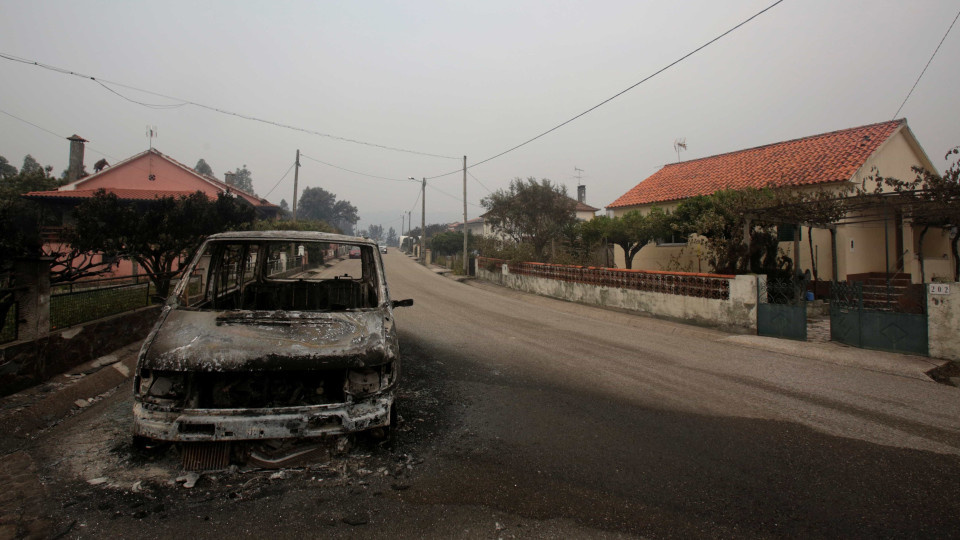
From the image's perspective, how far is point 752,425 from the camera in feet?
14.2

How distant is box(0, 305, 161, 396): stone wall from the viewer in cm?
436

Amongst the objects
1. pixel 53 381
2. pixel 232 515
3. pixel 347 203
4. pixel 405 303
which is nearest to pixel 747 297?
pixel 405 303

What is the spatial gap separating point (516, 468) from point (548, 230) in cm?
2044

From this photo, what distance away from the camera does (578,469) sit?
10.7 ft

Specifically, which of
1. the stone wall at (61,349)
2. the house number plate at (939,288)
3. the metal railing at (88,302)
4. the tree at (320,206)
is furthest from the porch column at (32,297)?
the tree at (320,206)

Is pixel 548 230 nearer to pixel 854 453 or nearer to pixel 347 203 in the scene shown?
pixel 854 453

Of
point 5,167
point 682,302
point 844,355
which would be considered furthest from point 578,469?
point 5,167

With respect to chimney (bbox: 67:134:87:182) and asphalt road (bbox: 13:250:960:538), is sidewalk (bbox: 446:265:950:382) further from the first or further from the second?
chimney (bbox: 67:134:87:182)

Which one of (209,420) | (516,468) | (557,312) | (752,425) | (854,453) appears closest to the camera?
(209,420)

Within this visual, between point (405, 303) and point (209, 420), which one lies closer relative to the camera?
point (209, 420)

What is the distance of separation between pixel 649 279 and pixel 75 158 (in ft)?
110

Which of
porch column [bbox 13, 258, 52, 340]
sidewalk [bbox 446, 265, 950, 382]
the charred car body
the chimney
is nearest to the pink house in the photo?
the chimney

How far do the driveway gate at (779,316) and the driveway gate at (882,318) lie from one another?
0.59 meters

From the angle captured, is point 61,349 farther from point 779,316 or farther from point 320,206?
point 320,206
